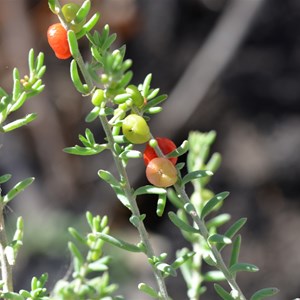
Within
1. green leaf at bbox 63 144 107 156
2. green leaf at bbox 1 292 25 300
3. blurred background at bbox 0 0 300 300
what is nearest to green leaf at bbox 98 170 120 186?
green leaf at bbox 63 144 107 156

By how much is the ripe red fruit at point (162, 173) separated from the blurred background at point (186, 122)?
2133 mm

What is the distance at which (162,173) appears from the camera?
54 cm

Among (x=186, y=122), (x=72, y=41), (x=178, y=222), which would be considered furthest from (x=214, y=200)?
(x=186, y=122)

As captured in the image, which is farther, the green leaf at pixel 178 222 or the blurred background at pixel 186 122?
the blurred background at pixel 186 122

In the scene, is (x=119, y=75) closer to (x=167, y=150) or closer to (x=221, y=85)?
(x=167, y=150)

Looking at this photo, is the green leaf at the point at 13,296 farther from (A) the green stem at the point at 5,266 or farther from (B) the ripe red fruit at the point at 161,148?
(B) the ripe red fruit at the point at 161,148

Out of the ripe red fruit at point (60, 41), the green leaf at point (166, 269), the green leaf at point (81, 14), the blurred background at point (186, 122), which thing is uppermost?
the green leaf at point (81, 14)

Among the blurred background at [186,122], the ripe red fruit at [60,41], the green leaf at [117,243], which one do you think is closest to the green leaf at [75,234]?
the green leaf at [117,243]

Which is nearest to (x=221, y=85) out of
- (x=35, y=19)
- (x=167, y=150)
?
(x=35, y=19)

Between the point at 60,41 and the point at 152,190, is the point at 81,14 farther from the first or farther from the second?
the point at 152,190

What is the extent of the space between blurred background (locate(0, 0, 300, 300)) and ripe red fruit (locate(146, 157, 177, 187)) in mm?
2133

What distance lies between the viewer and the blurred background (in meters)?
2.86

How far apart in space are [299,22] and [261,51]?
0.79 ft

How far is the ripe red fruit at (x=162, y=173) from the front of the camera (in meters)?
0.53
